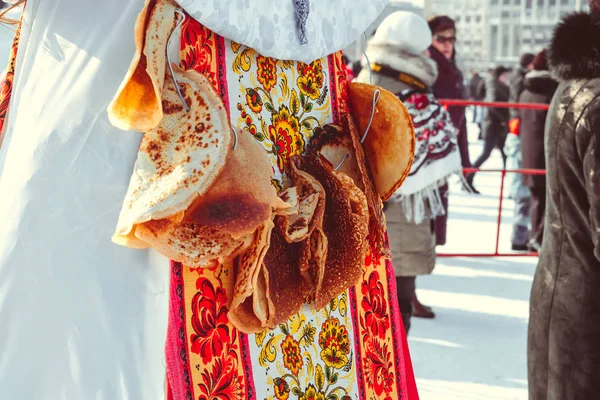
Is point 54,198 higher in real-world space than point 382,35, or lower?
lower

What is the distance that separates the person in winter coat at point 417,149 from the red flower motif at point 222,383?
232cm

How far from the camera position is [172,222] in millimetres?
1267

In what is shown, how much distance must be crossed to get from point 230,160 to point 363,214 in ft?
1.21

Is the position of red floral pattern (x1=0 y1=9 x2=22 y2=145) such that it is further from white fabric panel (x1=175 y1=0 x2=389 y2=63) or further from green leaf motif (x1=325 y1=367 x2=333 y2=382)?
green leaf motif (x1=325 y1=367 x2=333 y2=382)

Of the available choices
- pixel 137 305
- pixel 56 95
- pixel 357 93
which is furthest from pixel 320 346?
pixel 56 95

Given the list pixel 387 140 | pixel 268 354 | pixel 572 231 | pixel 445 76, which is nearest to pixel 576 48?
pixel 572 231

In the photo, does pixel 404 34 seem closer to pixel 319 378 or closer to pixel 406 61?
pixel 406 61

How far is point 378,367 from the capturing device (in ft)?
5.64

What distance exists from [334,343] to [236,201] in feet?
1.65

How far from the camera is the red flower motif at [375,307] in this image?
1.72 m

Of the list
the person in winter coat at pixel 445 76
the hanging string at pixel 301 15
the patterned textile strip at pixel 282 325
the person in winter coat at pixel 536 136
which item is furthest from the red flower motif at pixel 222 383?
the person in winter coat at pixel 536 136

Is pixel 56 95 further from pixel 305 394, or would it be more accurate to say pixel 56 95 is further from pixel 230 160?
pixel 305 394

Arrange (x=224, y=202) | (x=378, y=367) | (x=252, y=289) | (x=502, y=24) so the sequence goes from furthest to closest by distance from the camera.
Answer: (x=502, y=24) < (x=378, y=367) < (x=252, y=289) < (x=224, y=202)

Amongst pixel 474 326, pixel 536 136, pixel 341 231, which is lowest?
pixel 474 326
